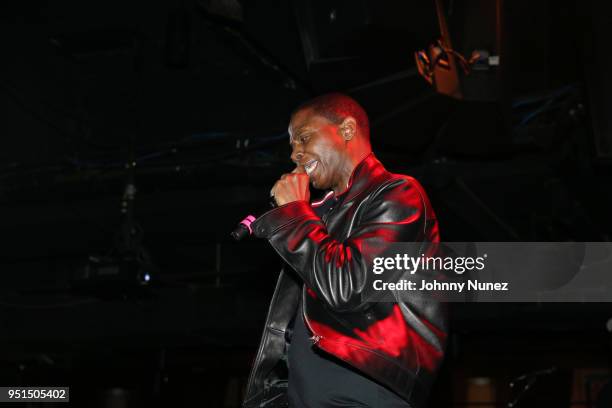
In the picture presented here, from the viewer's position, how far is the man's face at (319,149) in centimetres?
175

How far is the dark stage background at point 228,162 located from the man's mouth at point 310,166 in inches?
20.5

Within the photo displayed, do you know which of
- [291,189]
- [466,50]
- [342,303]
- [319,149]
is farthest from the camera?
[466,50]

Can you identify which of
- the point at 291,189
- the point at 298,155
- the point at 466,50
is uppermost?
the point at 466,50

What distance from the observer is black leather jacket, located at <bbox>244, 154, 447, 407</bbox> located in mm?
1497

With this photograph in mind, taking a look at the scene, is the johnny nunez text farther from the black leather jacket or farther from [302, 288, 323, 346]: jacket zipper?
[302, 288, 323, 346]: jacket zipper

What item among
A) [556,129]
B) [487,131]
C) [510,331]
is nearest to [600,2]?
[487,131]

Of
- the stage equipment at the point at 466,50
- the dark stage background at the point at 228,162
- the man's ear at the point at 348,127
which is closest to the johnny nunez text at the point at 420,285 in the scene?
the man's ear at the point at 348,127

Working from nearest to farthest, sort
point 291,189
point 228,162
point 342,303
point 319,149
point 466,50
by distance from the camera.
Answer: point 342,303, point 291,189, point 319,149, point 466,50, point 228,162

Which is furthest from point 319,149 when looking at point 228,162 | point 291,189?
point 228,162

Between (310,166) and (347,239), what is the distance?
0.77 feet

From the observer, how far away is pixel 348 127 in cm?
180

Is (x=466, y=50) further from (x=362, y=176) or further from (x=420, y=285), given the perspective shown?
(x=420, y=285)

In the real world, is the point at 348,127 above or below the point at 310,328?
→ above

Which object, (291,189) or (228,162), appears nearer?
(291,189)
